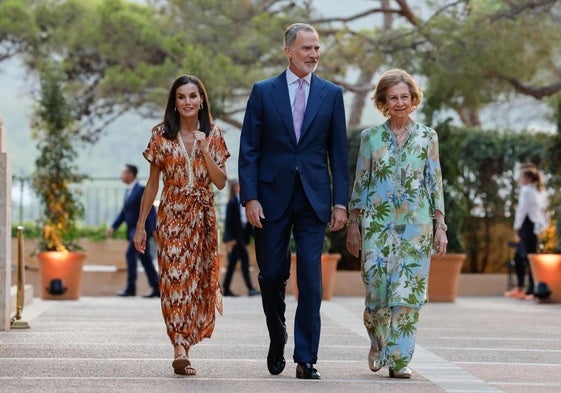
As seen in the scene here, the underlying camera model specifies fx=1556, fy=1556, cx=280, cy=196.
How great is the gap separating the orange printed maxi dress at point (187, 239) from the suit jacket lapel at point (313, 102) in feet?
2.19

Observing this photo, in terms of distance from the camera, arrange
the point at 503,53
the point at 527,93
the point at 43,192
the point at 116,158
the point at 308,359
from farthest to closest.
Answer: the point at 116,158 → the point at 527,93 → the point at 503,53 → the point at 43,192 → the point at 308,359

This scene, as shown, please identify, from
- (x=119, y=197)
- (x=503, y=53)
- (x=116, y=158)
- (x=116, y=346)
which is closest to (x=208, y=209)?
(x=116, y=346)

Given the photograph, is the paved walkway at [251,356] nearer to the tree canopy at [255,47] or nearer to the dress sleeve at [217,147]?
the dress sleeve at [217,147]

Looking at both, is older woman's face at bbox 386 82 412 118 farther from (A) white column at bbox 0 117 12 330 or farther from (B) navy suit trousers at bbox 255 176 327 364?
(A) white column at bbox 0 117 12 330

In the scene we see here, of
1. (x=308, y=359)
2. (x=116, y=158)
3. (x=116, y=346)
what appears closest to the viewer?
(x=308, y=359)

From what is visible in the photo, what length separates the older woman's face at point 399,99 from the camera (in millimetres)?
9359

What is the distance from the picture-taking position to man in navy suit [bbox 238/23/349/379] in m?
9.02

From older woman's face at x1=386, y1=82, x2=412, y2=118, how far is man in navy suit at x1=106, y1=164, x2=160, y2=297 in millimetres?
12174

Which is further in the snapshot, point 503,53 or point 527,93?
point 527,93

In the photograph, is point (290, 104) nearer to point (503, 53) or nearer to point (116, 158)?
point (503, 53)

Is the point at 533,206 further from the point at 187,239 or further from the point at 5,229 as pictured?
the point at 187,239

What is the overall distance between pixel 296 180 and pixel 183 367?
4.17 feet

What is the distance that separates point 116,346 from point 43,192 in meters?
11.1

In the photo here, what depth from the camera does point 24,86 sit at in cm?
3525
